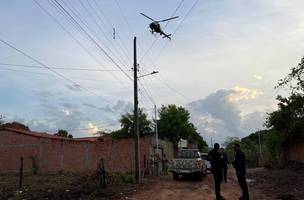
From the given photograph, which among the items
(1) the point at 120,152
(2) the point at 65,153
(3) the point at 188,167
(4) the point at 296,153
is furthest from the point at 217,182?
(2) the point at 65,153

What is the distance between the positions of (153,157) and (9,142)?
16.4 meters

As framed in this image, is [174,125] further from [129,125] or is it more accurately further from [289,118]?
[289,118]

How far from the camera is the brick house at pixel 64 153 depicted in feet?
136

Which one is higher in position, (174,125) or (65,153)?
(174,125)

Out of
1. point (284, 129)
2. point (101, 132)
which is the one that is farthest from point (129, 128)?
point (284, 129)

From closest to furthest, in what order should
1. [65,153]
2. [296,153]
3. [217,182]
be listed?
1. [217,182]
2. [296,153]
3. [65,153]

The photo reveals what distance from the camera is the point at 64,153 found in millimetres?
42719

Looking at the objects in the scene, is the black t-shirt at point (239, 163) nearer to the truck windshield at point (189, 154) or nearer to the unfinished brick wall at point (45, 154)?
the truck windshield at point (189, 154)

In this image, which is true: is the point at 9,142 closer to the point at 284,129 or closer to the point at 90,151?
the point at 90,151

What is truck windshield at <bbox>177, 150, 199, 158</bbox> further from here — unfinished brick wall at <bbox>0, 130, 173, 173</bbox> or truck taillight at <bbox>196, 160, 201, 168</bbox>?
unfinished brick wall at <bbox>0, 130, 173, 173</bbox>

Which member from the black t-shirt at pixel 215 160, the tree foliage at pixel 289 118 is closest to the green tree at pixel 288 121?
the tree foliage at pixel 289 118

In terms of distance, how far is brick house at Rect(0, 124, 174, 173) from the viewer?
136 feet

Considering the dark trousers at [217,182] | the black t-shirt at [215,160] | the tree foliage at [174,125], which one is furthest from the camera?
the tree foliage at [174,125]

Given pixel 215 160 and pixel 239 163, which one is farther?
pixel 215 160
